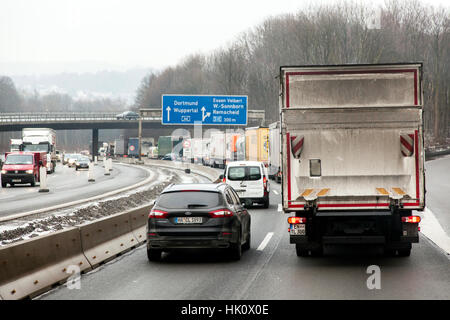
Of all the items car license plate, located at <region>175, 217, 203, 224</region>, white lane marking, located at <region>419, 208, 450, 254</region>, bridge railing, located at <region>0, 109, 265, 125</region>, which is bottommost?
white lane marking, located at <region>419, 208, 450, 254</region>

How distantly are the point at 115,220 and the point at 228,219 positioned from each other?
106 inches

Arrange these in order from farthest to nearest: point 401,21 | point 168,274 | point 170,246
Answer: point 401,21 < point 170,246 < point 168,274

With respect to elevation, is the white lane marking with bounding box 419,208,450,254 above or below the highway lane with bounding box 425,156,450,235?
above

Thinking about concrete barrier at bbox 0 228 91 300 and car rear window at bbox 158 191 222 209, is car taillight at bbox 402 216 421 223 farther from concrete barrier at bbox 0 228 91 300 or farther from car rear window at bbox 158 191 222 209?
concrete barrier at bbox 0 228 91 300

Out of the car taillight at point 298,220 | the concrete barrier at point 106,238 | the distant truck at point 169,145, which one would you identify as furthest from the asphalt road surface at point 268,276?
the distant truck at point 169,145

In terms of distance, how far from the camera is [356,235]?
484 inches

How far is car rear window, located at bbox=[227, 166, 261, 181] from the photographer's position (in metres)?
27.0

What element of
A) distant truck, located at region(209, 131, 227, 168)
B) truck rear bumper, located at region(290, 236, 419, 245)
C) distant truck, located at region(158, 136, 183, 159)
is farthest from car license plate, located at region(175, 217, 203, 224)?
distant truck, located at region(158, 136, 183, 159)

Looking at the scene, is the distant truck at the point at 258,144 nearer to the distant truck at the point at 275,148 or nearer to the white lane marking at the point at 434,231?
the distant truck at the point at 275,148

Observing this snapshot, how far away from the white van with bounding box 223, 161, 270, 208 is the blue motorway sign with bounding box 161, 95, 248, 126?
22.3 meters

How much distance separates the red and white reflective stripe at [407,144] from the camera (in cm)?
1216

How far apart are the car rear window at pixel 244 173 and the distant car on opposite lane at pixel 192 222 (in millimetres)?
13744
